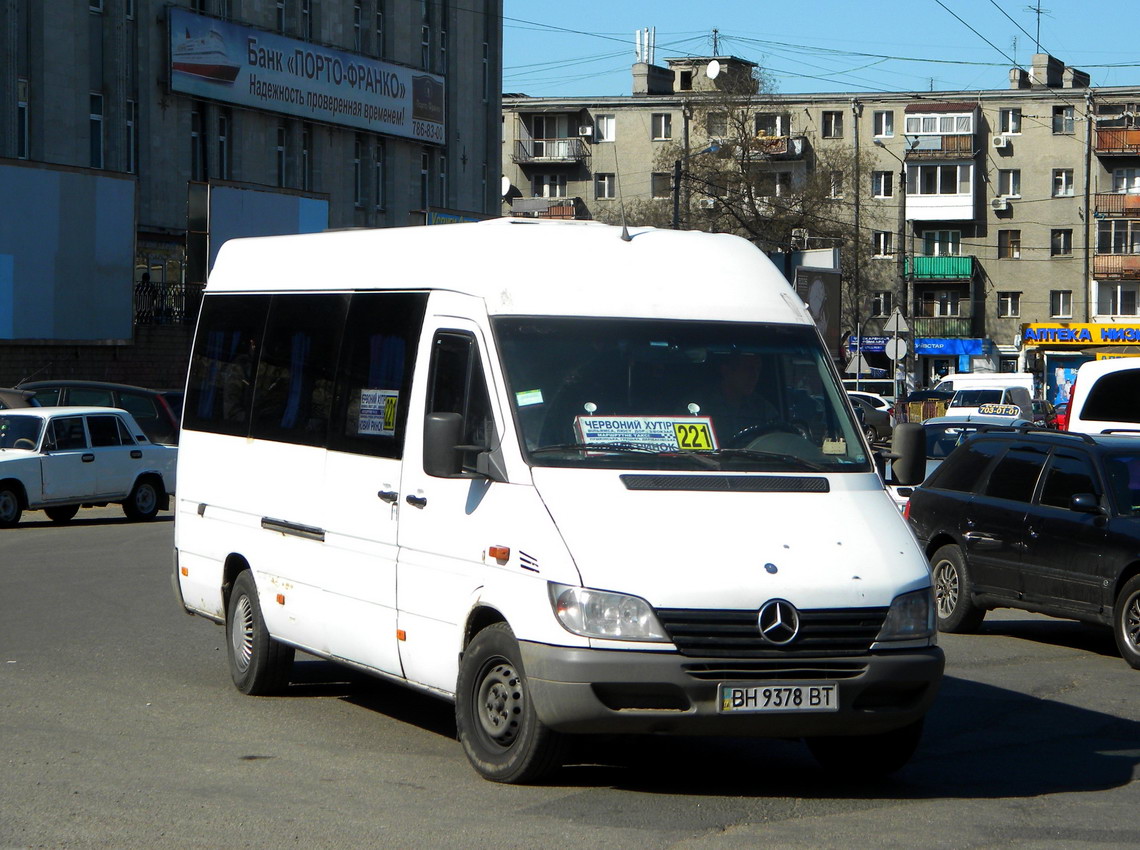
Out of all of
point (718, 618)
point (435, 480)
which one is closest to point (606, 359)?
point (435, 480)

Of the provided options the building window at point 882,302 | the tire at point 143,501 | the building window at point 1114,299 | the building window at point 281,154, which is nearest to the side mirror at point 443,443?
the tire at point 143,501

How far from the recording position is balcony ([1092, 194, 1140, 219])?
84125mm

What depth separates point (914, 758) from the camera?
8141 mm

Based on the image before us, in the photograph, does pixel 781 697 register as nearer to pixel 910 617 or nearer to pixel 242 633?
pixel 910 617

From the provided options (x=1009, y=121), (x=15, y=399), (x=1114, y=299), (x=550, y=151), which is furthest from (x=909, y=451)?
(x=550, y=151)

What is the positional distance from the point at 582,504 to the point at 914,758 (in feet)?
7.83

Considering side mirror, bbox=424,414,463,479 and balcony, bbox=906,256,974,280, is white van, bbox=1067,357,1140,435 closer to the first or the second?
side mirror, bbox=424,414,463,479

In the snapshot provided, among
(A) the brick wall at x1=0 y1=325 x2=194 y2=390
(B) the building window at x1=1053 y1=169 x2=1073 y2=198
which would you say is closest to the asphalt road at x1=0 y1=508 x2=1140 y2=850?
(A) the brick wall at x1=0 y1=325 x2=194 y2=390

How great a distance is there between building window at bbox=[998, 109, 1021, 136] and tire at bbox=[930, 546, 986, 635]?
7636 centimetres

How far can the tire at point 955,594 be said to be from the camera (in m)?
13.5

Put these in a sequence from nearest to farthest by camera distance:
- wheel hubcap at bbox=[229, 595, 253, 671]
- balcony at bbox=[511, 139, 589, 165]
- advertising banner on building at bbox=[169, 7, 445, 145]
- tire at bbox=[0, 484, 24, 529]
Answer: wheel hubcap at bbox=[229, 595, 253, 671]
tire at bbox=[0, 484, 24, 529]
advertising banner on building at bbox=[169, 7, 445, 145]
balcony at bbox=[511, 139, 589, 165]

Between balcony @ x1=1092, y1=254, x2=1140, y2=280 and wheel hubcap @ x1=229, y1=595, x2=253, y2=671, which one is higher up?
balcony @ x1=1092, y1=254, x2=1140, y2=280

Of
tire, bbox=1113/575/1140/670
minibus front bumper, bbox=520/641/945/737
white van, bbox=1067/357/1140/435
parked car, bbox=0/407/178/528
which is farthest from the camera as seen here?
parked car, bbox=0/407/178/528

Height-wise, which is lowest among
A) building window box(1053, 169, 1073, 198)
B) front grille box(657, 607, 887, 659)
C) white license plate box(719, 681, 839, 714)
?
white license plate box(719, 681, 839, 714)
